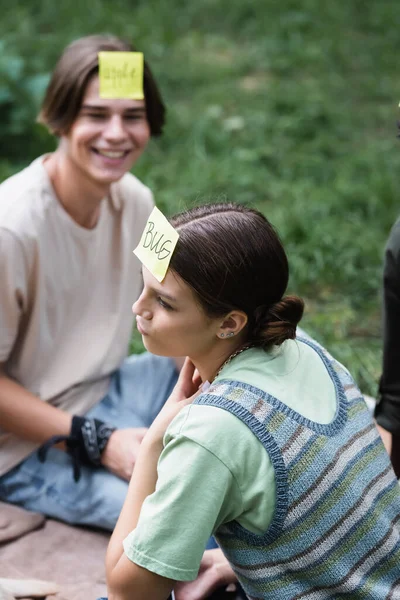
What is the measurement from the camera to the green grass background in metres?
3.97

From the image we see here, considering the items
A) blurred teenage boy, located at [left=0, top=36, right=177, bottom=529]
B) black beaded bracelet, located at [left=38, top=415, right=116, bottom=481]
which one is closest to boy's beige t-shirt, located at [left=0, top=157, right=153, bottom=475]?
blurred teenage boy, located at [left=0, top=36, right=177, bottom=529]

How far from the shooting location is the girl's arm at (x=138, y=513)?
5.00 feet

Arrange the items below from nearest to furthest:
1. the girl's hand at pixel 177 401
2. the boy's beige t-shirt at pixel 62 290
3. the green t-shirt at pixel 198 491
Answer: the green t-shirt at pixel 198 491, the girl's hand at pixel 177 401, the boy's beige t-shirt at pixel 62 290

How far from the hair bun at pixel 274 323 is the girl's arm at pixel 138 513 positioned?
20cm

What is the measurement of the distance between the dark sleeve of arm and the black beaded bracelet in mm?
739

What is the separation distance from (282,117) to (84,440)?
138 inches

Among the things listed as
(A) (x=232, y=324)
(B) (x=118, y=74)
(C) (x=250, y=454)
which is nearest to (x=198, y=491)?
(C) (x=250, y=454)

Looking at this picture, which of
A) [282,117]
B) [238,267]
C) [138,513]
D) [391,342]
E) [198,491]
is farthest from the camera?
[282,117]

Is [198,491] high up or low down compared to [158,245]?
down

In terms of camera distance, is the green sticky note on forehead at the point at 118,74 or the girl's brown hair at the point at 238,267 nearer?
the girl's brown hair at the point at 238,267

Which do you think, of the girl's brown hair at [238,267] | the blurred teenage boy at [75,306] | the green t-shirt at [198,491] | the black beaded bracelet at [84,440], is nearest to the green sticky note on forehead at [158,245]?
the girl's brown hair at [238,267]

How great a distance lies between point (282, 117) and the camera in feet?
17.7

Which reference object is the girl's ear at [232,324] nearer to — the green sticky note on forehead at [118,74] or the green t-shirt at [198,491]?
the green t-shirt at [198,491]

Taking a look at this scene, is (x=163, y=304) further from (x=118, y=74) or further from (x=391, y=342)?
(x=118, y=74)
